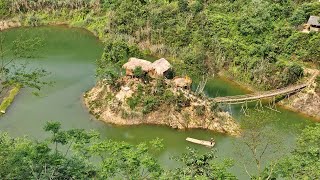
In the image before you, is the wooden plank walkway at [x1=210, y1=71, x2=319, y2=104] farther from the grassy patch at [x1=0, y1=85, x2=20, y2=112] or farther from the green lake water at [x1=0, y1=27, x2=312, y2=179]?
the grassy patch at [x1=0, y1=85, x2=20, y2=112]

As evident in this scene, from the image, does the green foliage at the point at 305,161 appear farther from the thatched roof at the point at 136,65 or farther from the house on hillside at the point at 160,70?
the thatched roof at the point at 136,65

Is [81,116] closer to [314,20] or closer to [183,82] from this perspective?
[183,82]

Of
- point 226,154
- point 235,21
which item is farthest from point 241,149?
A: point 235,21

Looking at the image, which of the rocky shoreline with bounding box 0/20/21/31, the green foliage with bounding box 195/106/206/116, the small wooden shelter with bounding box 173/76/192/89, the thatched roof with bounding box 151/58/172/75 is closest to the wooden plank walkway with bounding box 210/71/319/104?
the green foliage with bounding box 195/106/206/116

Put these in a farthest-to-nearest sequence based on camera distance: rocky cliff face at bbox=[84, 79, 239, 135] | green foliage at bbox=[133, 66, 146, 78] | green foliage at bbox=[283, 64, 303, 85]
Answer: green foliage at bbox=[283, 64, 303, 85] < green foliage at bbox=[133, 66, 146, 78] < rocky cliff face at bbox=[84, 79, 239, 135]

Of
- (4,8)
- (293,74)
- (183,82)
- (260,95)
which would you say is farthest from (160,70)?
(4,8)

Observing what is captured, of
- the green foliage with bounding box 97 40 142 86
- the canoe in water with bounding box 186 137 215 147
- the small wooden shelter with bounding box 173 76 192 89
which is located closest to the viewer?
the canoe in water with bounding box 186 137 215 147
